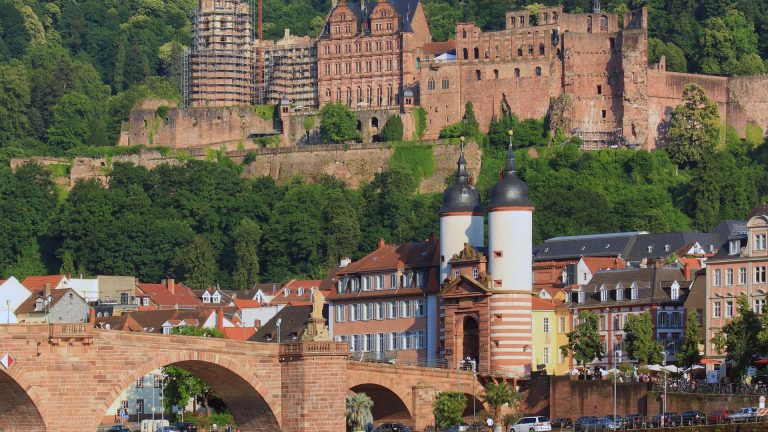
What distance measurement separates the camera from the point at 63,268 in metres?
146

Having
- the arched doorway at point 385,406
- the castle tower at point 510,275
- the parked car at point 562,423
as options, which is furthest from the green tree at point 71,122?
the parked car at point 562,423

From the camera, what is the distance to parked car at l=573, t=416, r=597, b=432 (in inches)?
3255

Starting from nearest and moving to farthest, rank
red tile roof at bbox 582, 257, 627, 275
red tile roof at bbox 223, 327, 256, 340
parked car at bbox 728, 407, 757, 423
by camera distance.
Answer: parked car at bbox 728, 407, 757, 423
red tile roof at bbox 582, 257, 627, 275
red tile roof at bbox 223, 327, 256, 340

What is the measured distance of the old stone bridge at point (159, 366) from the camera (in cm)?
7638

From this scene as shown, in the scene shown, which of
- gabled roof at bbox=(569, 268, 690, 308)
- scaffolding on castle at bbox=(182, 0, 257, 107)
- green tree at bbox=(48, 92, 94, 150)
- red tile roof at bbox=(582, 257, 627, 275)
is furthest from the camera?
green tree at bbox=(48, 92, 94, 150)

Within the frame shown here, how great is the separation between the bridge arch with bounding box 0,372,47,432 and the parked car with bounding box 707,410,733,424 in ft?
69.1

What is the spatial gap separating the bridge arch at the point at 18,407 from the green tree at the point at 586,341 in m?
26.2

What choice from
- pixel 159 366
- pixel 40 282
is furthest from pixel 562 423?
pixel 40 282

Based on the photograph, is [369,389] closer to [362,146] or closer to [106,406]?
[106,406]

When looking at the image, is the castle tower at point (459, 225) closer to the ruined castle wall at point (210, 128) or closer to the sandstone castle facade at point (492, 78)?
the sandstone castle facade at point (492, 78)

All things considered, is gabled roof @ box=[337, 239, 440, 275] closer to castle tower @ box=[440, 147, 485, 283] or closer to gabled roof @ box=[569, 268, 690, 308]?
castle tower @ box=[440, 147, 485, 283]

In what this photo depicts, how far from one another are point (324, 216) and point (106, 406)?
68835 mm

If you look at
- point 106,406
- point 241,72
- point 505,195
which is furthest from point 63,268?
point 106,406

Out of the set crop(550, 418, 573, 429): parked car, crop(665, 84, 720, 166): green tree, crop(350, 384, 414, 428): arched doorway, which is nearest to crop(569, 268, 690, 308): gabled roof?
crop(550, 418, 573, 429): parked car
